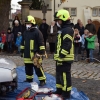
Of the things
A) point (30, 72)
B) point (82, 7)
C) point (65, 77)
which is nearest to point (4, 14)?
point (30, 72)

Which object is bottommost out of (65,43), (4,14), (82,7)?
(65,43)

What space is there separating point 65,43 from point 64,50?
0.16 metres

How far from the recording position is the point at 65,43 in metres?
7.08

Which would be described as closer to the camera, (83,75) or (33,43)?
(33,43)

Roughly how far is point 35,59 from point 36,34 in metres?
0.67

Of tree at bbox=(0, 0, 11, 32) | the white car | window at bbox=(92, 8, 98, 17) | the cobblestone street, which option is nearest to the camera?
the white car

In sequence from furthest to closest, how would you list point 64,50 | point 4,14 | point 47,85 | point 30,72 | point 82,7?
point 82,7 < point 4,14 < point 30,72 < point 47,85 < point 64,50

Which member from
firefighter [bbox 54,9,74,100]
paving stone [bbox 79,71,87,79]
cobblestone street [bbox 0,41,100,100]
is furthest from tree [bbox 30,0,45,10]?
firefighter [bbox 54,9,74,100]

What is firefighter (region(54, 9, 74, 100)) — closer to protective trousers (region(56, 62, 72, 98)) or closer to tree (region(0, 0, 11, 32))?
protective trousers (region(56, 62, 72, 98))

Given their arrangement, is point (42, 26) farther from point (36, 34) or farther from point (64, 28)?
point (64, 28)

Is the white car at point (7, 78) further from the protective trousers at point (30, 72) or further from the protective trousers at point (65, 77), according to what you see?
the protective trousers at point (30, 72)

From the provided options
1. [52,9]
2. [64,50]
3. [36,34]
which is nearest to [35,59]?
[36,34]

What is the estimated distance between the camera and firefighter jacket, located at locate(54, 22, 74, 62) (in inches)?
279

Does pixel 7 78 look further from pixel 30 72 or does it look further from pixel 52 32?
pixel 52 32
